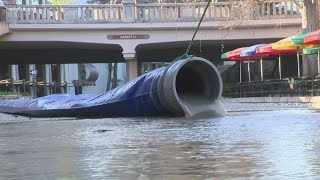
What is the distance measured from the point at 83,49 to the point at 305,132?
108ft

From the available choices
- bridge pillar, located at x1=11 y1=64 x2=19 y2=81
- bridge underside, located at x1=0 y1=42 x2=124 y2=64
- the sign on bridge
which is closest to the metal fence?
the sign on bridge

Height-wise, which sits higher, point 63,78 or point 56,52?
point 56,52

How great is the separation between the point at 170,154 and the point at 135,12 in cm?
2950

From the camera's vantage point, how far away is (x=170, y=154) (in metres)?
5.51

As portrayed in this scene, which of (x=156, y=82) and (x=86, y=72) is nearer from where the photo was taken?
(x=156, y=82)

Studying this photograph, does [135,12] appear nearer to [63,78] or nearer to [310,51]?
[310,51]

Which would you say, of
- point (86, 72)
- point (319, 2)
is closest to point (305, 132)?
point (319, 2)

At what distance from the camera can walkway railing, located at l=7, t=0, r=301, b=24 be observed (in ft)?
111

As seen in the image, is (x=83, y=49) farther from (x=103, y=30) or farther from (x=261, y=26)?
(x=261, y=26)

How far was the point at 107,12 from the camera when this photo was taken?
34.3 meters

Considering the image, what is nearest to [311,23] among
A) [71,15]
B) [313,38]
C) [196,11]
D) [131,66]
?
[313,38]

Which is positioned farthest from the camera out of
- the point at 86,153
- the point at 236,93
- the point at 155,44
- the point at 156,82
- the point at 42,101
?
the point at 155,44

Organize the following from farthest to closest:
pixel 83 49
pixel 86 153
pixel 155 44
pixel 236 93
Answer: pixel 83 49 < pixel 155 44 < pixel 236 93 < pixel 86 153

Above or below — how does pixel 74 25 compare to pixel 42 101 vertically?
above
